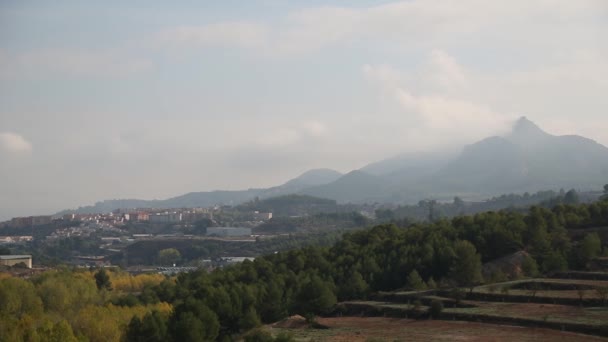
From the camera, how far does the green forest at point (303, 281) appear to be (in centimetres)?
3881

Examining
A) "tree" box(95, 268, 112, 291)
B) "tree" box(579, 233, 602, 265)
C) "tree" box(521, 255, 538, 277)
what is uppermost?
"tree" box(579, 233, 602, 265)

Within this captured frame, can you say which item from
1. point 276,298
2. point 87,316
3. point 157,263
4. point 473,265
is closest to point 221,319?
point 276,298

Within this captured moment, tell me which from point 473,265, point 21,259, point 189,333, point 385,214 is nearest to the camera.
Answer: point 189,333

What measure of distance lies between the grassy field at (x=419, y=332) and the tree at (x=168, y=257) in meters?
97.2

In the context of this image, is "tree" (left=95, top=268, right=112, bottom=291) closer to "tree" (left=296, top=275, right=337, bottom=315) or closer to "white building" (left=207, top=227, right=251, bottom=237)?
"tree" (left=296, top=275, right=337, bottom=315)

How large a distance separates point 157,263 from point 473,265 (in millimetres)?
99827

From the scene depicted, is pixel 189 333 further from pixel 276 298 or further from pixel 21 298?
pixel 21 298

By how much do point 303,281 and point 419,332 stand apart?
16503mm

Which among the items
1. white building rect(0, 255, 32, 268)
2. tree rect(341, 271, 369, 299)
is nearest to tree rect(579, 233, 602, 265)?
tree rect(341, 271, 369, 299)

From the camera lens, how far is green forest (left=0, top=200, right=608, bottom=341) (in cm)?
3881

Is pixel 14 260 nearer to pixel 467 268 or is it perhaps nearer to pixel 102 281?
pixel 102 281

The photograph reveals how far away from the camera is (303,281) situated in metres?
49.0

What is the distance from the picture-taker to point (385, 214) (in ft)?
538

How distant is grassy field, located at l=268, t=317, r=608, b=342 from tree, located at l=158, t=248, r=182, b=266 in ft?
319
